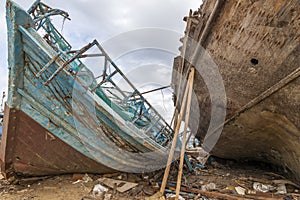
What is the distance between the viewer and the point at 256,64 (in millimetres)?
2592

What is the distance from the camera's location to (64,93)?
10.4ft

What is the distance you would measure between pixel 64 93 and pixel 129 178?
81.6 inches

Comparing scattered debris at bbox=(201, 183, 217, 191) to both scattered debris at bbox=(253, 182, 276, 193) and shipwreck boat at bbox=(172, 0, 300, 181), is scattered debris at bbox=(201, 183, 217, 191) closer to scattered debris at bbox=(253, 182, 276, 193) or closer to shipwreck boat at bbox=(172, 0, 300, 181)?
scattered debris at bbox=(253, 182, 276, 193)

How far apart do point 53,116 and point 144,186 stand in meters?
1.97

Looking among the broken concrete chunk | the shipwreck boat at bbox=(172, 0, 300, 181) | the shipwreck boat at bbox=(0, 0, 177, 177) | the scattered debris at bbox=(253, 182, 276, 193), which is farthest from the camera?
the scattered debris at bbox=(253, 182, 276, 193)

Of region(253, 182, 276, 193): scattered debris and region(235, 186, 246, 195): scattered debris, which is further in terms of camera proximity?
region(253, 182, 276, 193): scattered debris

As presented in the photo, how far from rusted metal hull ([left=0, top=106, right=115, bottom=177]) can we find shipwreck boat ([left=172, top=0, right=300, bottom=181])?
260 centimetres

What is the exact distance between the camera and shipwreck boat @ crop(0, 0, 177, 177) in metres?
2.94

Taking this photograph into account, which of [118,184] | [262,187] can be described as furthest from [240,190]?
[118,184]

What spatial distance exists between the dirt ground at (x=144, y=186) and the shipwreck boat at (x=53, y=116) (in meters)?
0.21

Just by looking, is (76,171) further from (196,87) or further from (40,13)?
(40,13)

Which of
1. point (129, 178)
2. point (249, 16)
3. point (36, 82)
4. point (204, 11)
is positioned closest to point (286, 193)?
point (129, 178)

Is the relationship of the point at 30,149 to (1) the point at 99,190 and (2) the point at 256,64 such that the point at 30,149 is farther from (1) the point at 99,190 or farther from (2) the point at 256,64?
(2) the point at 256,64

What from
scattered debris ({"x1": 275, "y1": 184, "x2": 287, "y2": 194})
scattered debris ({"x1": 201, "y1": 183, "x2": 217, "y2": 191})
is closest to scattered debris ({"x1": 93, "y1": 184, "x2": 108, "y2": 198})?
scattered debris ({"x1": 201, "y1": 183, "x2": 217, "y2": 191})
